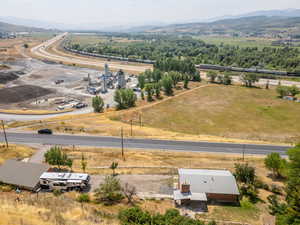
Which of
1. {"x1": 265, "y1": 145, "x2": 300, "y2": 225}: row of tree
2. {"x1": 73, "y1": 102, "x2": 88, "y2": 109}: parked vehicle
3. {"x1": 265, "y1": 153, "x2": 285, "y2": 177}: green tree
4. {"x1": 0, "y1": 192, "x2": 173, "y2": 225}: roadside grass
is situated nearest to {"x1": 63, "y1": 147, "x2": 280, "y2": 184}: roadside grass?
{"x1": 265, "y1": 153, "x2": 285, "y2": 177}: green tree

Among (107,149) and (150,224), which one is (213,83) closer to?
(107,149)

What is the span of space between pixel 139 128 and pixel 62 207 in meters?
37.4

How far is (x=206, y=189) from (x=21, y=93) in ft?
295

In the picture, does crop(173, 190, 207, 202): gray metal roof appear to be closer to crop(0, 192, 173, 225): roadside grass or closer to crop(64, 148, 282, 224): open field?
crop(0, 192, 173, 225): roadside grass

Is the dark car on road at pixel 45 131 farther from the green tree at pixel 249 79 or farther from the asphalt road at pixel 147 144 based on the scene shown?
the green tree at pixel 249 79

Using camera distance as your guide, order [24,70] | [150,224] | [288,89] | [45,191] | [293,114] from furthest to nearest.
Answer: [24,70] → [288,89] → [293,114] → [45,191] → [150,224]

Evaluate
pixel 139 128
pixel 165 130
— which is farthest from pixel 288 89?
pixel 139 128

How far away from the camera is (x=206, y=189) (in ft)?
116

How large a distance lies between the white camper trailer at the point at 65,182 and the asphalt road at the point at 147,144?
53.3 ft

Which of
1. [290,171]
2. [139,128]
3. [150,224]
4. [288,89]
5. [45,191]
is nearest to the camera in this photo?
[150,224]

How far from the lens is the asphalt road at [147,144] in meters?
52.3

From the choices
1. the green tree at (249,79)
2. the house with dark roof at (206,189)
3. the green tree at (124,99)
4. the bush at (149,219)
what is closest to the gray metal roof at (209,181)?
the house with dark roof at (206,189)

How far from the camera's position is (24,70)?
138 m

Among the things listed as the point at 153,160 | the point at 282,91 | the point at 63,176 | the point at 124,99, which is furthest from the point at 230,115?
the point at 63,176
